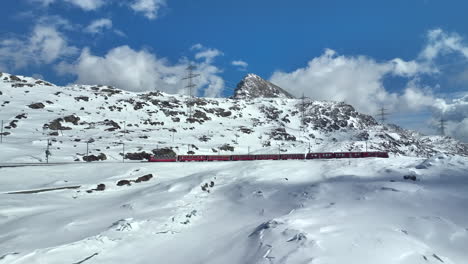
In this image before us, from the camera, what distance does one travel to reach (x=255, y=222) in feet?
58.2

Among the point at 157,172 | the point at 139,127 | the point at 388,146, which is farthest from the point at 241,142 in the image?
the point at 388,146

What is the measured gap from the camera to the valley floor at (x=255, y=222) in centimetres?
1075

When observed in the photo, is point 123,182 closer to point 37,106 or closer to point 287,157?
point 287,157

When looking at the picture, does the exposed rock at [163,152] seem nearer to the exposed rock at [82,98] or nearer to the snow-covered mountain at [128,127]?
the snow-covered mountain at [128,127]

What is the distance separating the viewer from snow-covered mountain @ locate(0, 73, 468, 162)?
77.3 meters

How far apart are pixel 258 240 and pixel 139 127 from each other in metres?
116

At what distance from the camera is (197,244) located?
49.4 ft

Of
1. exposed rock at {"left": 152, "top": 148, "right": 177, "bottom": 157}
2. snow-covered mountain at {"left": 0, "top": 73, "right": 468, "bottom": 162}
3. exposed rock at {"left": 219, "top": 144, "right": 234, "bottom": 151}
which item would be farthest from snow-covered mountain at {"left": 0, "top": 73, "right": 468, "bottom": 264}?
exposed rock at {"left": 219, "top": 144, "right": 234, "bottom": 151}

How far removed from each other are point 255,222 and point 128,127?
109457mm

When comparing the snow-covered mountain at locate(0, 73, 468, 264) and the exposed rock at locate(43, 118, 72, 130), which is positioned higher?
the exposed rock at locate(43, 118, 72, 130)

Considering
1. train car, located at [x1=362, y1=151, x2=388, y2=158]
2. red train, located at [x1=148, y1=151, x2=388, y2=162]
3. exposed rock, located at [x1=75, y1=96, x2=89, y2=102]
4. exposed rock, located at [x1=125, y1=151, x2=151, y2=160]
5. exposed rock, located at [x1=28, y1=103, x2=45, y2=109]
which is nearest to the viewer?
train car, located at [x1=362, y1=151, x2=388, y2=158]

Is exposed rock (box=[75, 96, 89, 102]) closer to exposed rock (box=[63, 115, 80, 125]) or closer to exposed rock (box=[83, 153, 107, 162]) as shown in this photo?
exposed rock (box=[63, 115, 80, 125])

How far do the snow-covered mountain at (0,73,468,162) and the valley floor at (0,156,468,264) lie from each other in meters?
47.0

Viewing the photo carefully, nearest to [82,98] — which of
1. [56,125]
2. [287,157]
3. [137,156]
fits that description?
[56,125]
